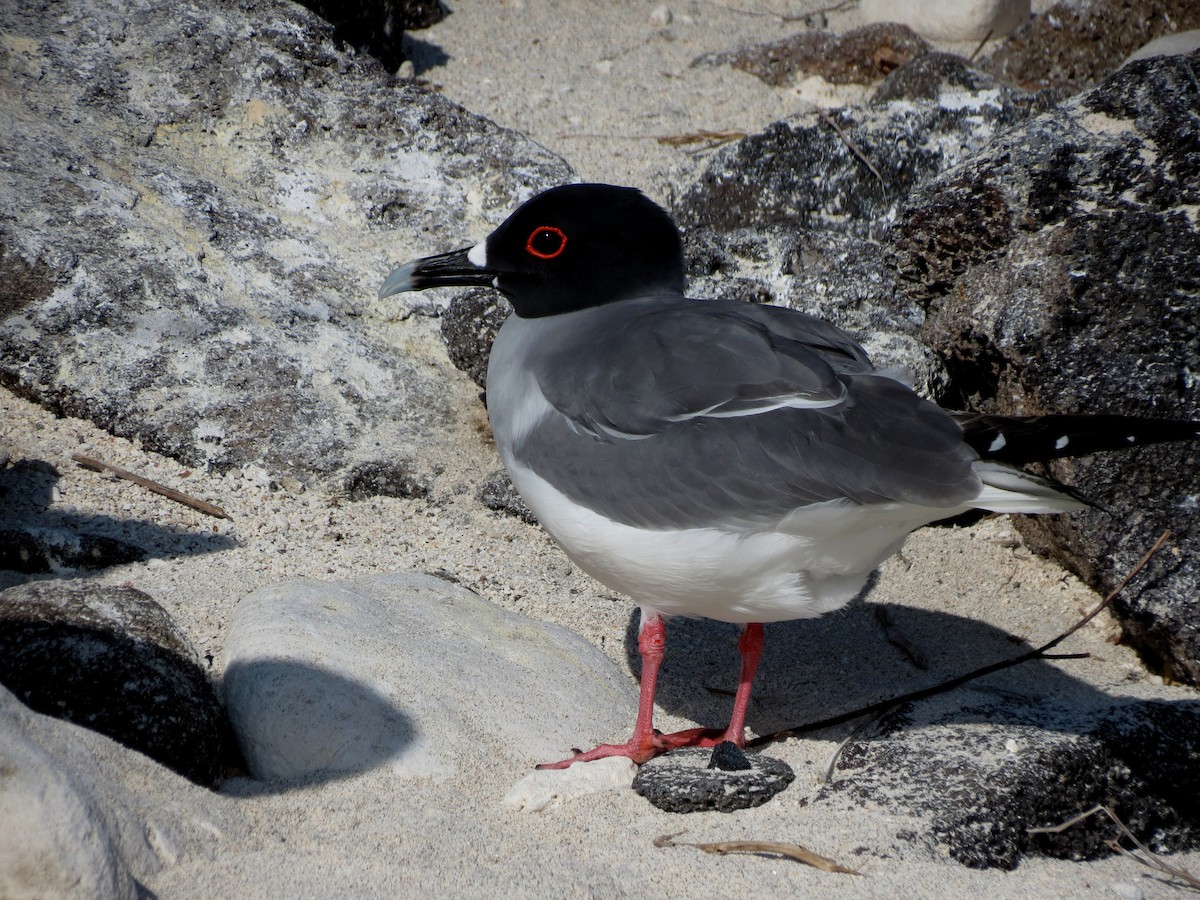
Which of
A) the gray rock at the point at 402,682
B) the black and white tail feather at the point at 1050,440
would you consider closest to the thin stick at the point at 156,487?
the gray rock at the point at 402,682

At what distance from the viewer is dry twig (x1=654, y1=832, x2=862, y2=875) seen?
2.91 m

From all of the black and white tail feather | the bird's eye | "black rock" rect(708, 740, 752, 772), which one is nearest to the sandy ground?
"black rock" rect(708, 740, 752, 772)

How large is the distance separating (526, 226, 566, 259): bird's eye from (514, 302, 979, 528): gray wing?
1.42ft

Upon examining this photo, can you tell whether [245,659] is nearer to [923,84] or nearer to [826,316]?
[826,316]

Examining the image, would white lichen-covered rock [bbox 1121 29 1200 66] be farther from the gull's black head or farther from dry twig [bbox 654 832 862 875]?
dry twig [bbox 654 832 862 875]

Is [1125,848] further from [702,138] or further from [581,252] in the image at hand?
[702,138]

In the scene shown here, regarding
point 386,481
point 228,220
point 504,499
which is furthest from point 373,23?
point 504,499

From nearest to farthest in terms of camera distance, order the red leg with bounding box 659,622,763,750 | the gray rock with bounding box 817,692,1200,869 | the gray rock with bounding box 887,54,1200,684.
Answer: the gray rock with bounding box 817,692,1200,869 → the red leg with bounding box 659,622,763,750 → the gray rock with bounding box 887,54,1200,684

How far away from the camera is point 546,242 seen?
12.3ft

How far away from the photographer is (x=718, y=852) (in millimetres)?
2986

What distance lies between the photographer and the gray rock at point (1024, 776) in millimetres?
3146

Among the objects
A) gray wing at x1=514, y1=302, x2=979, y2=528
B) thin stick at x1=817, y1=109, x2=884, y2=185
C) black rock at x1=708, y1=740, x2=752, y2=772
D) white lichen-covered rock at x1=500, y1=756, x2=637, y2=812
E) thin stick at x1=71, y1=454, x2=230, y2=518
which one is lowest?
white lichen-covered rock at x1=500, y1=756, x2=637, y2=812

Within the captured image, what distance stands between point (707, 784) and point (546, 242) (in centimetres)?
173

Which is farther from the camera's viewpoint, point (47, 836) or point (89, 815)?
point (89, 815)
